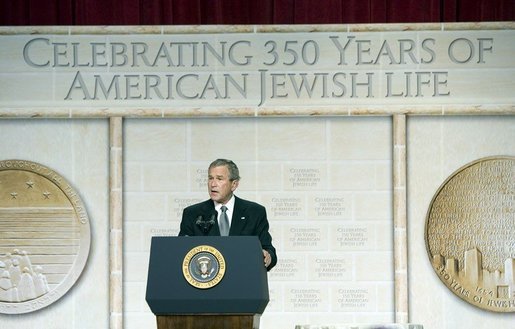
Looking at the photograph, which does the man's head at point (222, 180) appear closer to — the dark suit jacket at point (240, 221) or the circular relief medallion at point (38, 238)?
the dark suit jacket at point (240, 221)

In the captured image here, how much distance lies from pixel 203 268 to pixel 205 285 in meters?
0.06

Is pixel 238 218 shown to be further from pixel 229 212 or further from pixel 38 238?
pixel 38 238

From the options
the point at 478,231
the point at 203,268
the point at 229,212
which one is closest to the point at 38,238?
the point at 229,212

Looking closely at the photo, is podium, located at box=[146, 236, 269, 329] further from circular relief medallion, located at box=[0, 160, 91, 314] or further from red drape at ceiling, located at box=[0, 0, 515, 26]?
red drape at ceiling, located at box=[0, 0, 515, 26]

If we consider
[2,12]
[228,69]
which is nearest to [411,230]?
[228,69]

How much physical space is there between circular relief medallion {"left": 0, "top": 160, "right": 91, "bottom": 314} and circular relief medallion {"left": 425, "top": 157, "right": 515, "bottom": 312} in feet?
6.89

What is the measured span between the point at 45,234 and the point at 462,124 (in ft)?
8.41

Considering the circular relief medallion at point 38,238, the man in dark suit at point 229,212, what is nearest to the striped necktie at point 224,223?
the man in dark suit at point 229,212

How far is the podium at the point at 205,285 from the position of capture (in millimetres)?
4832

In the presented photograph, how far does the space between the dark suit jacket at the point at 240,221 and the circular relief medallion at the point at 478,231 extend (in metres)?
1.57

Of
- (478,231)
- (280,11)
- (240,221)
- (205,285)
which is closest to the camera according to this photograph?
(205,285)

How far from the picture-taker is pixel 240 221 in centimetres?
661

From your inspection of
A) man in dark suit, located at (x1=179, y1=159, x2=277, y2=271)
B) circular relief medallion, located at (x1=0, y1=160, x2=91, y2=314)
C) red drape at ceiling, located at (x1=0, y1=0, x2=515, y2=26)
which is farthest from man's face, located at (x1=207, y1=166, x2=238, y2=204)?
red drape at ceiling, located at (x1=0, y1=0, x2=515, y2=26)

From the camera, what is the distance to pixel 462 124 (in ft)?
26.0
